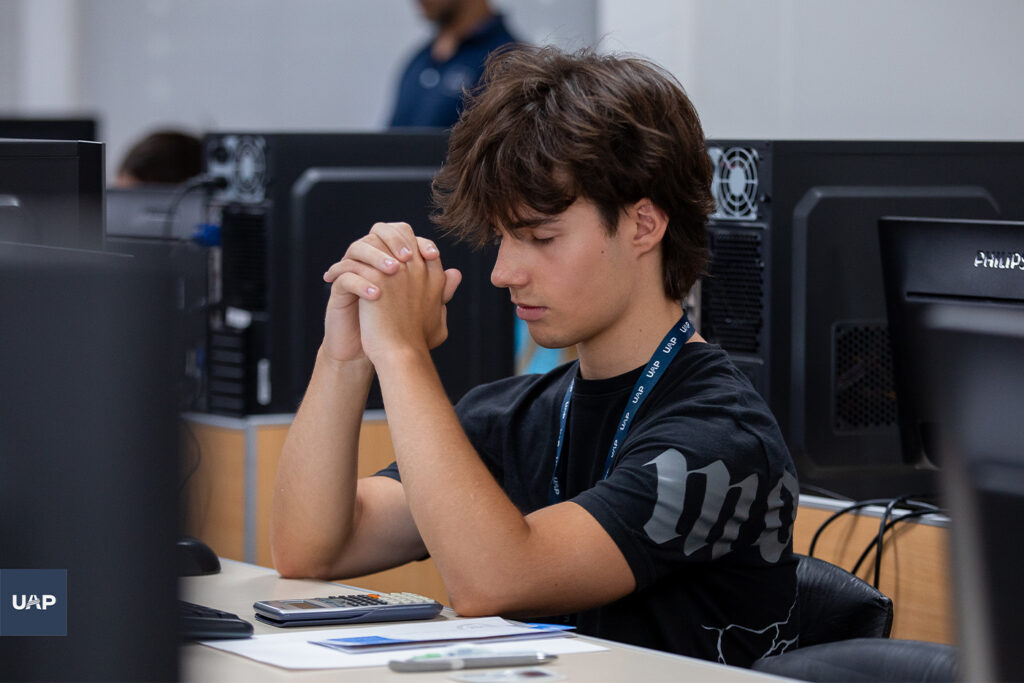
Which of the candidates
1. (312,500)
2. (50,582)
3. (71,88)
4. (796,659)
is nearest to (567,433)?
(312,500)

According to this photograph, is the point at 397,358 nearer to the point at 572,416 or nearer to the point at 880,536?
the point at 572,416

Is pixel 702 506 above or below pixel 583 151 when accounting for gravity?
below

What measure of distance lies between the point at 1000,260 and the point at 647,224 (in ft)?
1.23

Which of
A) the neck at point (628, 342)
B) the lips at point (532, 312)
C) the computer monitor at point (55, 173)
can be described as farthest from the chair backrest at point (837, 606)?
the computer monitor at point (55, 173)

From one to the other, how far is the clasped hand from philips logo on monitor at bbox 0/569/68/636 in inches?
32.3

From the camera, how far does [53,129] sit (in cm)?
209

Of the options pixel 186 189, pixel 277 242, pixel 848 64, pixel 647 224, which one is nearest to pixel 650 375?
pixel 647 224

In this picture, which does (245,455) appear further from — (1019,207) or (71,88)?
(71,88)

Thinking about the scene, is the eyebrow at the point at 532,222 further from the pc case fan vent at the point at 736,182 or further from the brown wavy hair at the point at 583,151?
the pc case fan vent at the point at 736,182

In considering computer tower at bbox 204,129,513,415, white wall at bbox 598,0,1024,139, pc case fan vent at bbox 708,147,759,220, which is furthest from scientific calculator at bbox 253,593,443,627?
white wall at bbox 598,0,1024,139

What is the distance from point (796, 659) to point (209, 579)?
2.19ft

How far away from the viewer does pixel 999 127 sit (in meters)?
2.71

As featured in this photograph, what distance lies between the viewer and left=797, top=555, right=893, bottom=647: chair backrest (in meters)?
1.41

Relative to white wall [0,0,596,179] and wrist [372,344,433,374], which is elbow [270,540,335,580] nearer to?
wrist [372,344,433,374]
